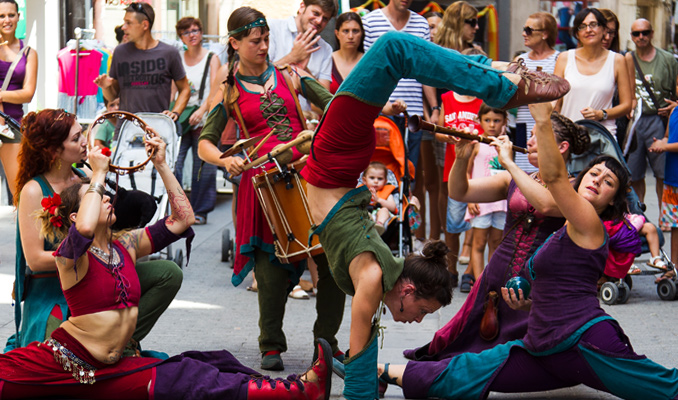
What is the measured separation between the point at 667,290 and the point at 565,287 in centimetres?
286

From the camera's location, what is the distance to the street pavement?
16.7ft

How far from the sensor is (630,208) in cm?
662

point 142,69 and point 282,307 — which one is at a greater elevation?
point 142,69

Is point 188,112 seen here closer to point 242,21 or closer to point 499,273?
point 242,21

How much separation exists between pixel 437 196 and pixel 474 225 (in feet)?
5.25

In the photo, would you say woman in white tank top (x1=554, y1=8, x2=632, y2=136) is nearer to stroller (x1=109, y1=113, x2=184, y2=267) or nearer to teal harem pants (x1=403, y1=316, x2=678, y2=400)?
stroller (x1=109, y1=113, x2=184, y2=267)

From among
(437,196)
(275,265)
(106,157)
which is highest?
(106,157)

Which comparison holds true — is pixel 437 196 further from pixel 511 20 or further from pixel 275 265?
pixel 511 20

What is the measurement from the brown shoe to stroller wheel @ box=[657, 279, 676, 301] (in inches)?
142

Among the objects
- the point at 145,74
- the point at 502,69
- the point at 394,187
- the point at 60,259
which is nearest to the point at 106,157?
the point at 60,259

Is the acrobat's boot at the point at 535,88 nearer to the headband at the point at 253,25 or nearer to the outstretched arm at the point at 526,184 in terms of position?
the outstretched arm at the point at 526,184

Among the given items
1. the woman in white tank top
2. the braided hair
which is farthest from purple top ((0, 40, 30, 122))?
the woman in white tank top

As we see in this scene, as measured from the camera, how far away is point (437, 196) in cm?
838

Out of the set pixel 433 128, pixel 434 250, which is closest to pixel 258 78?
pixel 433 128
